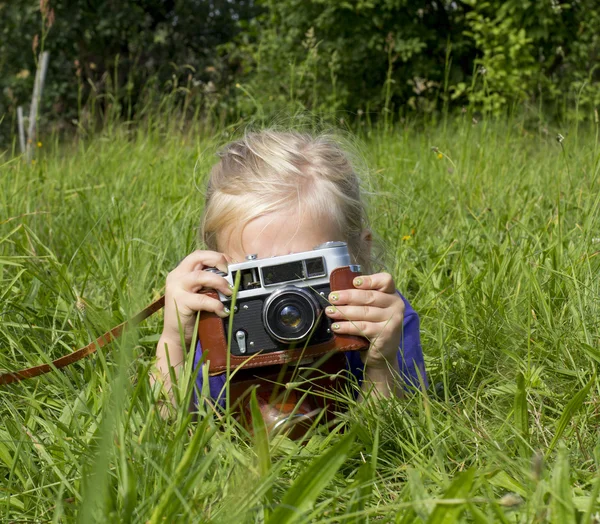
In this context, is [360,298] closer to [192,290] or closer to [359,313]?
[359,313]

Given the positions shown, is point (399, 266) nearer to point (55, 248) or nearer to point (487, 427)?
point (487, 427)

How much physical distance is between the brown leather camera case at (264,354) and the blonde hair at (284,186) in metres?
0.22

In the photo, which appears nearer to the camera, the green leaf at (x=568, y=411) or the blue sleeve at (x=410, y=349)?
the green leaf at (x=568, y=411)

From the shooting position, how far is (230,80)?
336 inches

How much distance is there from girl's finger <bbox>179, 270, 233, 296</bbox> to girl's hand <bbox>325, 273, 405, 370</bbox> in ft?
0.64

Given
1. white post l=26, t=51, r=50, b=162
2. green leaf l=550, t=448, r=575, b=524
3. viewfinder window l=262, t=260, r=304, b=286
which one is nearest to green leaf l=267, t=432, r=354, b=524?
green leaf l=550, t=448, r=575, b=524

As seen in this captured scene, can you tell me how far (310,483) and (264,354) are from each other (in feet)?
1.40

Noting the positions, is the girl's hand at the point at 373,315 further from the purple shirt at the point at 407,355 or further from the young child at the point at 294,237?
the purple shirt at the point at 407,355

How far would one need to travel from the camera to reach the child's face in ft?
4.62

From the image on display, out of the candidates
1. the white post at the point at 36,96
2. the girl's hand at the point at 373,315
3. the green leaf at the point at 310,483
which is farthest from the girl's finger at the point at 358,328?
the white post at the point at 36,96

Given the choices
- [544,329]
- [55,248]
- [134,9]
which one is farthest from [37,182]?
[134,9]

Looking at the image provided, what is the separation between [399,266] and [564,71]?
507cm

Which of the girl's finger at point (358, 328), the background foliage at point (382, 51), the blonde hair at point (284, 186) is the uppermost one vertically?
the background foliage at point (382, 51)

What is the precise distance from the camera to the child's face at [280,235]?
141 cm
